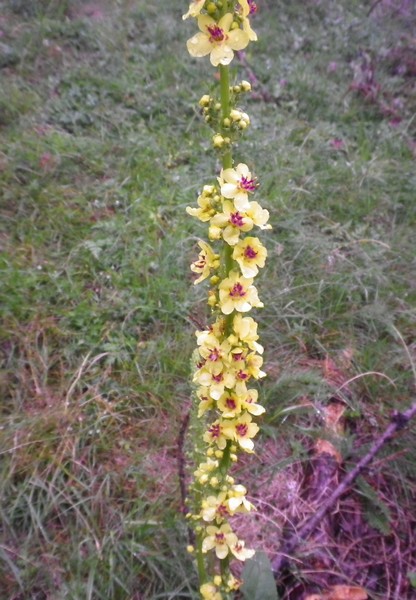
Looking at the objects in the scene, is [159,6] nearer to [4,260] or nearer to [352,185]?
[352,185]

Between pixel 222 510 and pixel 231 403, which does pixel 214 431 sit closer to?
pixel 231 403

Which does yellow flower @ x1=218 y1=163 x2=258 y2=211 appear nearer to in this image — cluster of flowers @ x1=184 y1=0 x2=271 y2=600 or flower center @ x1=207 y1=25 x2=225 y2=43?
cluster of flowers @ x1=184 y1=0 x2=271 y2=600

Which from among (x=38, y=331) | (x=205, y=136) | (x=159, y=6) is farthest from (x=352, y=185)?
(x=159, y=6)

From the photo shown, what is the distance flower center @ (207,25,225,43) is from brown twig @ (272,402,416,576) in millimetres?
1662

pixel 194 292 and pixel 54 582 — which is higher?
pixel 194 292

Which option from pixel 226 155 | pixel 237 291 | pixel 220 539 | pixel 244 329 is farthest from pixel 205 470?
pixel 226 155

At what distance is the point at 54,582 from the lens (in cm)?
206

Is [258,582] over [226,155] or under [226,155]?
under

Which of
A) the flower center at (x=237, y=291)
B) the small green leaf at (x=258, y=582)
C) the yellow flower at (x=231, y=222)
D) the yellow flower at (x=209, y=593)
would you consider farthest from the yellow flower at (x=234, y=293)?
the small green leaf at (x=258, y=582)

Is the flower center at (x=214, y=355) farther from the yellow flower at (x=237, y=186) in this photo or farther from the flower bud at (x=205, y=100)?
the flower bud at (x=205, y=100)

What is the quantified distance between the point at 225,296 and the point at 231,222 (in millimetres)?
194

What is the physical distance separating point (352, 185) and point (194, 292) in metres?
1.67

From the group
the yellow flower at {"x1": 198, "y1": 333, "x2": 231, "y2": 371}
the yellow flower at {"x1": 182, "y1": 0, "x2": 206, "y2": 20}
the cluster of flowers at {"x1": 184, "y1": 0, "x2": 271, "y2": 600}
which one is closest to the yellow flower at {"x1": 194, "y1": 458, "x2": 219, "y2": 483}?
the cluster of flowers at {"x1": 184, "y1": 0, "x2": 271, "y2": 600}

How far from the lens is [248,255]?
1.32 metres
